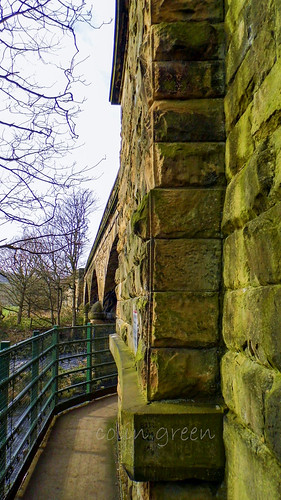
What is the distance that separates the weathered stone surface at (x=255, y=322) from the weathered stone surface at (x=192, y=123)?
693 mm

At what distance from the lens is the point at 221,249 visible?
162cm

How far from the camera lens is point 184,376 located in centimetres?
158

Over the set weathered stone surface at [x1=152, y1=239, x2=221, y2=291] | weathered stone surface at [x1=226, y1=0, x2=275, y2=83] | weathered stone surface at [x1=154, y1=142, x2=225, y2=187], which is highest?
weathered stone surface at [x1=226, y1=0, x2=275, y2=83]

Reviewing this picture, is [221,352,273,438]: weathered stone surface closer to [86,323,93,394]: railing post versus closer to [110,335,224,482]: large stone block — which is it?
[110,335,224,482]: large stone block

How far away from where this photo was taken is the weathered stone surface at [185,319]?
1598mm

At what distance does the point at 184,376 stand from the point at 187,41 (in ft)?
4.77

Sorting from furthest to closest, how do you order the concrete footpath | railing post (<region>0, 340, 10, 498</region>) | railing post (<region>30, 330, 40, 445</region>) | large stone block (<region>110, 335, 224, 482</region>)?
railing post (<region>30, 330, 40, 445</region>) < the concrete footpath < railing post (<region>0, 340, 10, 498</region>) < large stone block (<region>110, 335, 224, 482</region>)

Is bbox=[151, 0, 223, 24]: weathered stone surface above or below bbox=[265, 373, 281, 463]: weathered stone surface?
above

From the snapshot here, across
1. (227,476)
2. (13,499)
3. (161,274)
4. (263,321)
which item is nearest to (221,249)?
(161,274)

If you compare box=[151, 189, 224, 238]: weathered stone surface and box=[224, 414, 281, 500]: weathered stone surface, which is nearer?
box=[224, 414, 281, 500]: weathered stone surface

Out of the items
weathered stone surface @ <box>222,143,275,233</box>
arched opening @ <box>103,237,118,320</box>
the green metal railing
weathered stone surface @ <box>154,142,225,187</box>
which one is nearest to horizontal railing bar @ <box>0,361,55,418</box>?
the green metal railing

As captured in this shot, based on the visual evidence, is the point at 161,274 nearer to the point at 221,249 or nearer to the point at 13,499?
the point at 221,249

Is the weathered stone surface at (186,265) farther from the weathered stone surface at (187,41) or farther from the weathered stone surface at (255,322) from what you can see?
A: the weathered stone surface at (187,41)

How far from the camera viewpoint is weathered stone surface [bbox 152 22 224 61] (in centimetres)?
170
